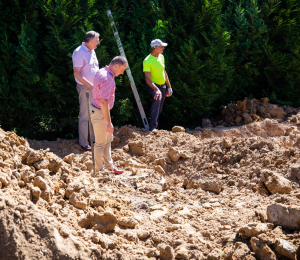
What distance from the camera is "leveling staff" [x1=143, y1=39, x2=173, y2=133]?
7770mm

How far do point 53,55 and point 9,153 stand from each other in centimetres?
370

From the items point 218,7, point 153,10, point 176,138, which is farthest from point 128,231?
point 218,7

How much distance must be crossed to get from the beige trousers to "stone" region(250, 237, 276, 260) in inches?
113

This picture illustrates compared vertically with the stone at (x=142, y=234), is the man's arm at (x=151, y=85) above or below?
above

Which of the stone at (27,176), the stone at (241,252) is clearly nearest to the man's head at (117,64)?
the stone at (27,176)

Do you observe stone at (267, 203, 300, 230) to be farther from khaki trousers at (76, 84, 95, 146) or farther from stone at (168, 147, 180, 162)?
khaki trousers at (76, 84, 95, 146)

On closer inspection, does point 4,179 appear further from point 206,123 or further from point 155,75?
point 206,123

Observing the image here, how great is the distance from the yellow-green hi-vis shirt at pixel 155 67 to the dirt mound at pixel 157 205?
1.85 metres

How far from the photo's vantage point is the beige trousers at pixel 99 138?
564 centimetres

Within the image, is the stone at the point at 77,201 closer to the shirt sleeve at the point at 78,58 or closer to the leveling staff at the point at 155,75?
the shirt sleeve at the point at 78,58

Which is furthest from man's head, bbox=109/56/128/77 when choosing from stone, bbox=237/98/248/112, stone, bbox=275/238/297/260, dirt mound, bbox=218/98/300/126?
stone, bbox=237/98/248/112

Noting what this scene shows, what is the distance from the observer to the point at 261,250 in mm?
3590

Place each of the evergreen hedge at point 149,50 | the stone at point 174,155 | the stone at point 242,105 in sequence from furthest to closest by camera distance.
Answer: the stone at point 242,105, the evergreen hedge at point 149,50, the stone at point 174,155

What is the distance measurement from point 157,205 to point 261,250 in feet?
5.13
